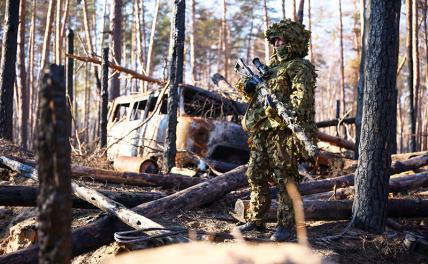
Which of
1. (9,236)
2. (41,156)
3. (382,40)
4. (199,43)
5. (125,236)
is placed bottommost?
(9,236)

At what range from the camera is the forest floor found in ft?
13.6

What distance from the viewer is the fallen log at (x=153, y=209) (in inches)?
132

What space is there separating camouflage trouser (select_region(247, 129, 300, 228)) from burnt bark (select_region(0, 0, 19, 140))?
7428 mm

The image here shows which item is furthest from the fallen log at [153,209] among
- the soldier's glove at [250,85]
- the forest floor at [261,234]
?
the soldier's glove at [250,85]

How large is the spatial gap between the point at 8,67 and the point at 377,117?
27.8ft

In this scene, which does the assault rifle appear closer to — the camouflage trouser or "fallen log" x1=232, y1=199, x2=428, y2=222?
the camouflage trouser

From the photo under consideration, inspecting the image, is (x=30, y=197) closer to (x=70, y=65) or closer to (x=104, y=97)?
(x=104, y=97)

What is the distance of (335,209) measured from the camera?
522 cm

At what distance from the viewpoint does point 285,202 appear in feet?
14.5

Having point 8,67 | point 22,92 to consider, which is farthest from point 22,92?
point 8,67

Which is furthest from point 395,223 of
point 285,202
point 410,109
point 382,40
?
point 410,109

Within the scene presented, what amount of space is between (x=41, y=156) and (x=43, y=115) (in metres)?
0.17

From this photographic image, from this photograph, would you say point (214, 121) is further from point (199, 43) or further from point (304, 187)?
point (199, 43)

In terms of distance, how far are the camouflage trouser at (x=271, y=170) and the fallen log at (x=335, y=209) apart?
0.33m
